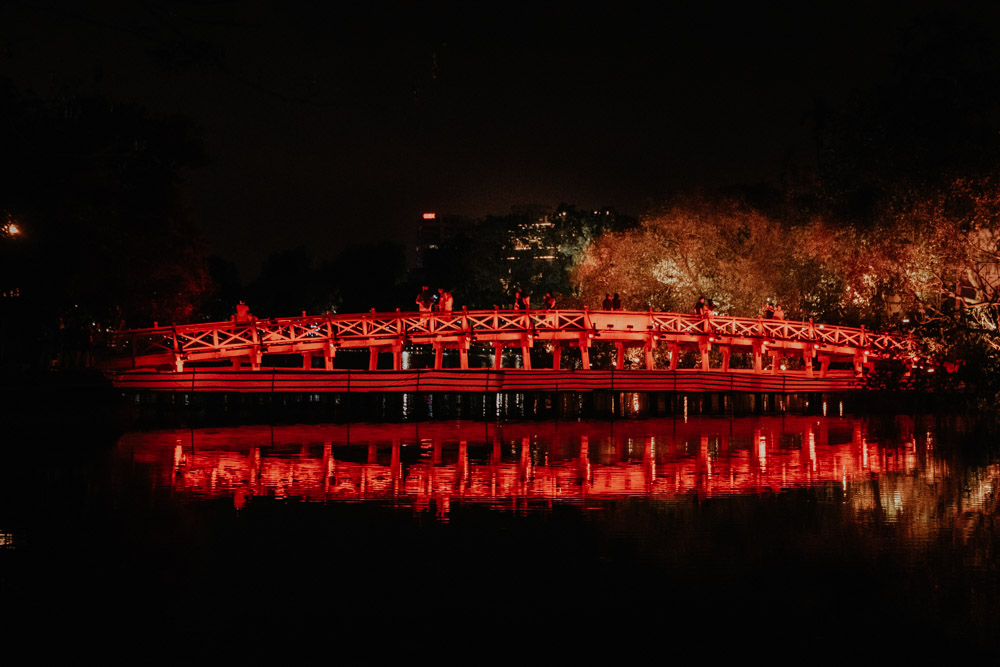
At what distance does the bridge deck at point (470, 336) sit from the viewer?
108 ft

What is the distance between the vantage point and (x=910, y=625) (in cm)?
779

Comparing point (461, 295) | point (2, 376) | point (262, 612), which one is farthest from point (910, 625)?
point (461, 295)

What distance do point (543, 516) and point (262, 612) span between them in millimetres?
4992

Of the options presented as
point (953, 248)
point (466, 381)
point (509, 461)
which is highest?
point (953, 248)

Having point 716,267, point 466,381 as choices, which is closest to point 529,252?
point 716,267

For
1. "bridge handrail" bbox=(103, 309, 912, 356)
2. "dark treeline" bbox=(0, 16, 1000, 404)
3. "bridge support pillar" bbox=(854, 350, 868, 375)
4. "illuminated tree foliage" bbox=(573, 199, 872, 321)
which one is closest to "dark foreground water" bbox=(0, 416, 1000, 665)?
"dark treeline" bbox=(0, 16, 1000, 404)

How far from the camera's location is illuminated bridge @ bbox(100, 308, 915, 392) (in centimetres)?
3003

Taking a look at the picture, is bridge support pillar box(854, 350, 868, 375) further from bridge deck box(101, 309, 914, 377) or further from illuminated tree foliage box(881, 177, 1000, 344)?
illuminated tree foliage box(881, 177, 1000, 344)

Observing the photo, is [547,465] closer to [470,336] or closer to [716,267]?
[470,336]

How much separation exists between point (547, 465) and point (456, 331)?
63.2 ft

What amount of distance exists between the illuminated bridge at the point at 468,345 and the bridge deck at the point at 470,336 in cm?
4

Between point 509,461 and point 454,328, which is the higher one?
point 454,328

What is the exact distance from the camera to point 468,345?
37.7 meters

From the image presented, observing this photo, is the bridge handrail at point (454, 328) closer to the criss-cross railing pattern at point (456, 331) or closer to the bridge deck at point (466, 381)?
the criss-cross railing pattern at point (456, 331)
